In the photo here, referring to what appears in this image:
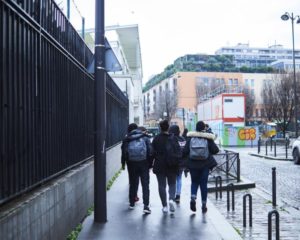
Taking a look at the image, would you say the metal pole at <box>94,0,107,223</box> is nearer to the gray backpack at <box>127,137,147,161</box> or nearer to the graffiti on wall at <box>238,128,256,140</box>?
the gray backpack at <box>127,137,147,161</box>

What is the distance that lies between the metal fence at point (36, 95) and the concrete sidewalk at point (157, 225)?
117 cm

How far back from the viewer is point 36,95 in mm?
5285

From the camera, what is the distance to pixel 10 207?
13.9 ft

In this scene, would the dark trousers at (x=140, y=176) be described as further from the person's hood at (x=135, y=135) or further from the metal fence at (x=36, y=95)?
the metal fence at (x=36, y=95)

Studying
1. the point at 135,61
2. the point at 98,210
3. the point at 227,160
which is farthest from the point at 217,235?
the point at 135,61

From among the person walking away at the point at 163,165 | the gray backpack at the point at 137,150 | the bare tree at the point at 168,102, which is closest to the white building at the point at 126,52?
the gray backpack at the point at 137,150

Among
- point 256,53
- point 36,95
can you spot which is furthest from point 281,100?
point 256,53

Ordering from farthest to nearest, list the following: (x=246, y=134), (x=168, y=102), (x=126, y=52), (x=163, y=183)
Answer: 1. (x=168, y=102)
2. (x=126, y=52)
3. (x=246, y=134)
4. (x=163, y=183)

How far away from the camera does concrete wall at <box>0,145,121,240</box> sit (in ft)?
13.4

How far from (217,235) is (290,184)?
8.03m

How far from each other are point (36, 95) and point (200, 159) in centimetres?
429

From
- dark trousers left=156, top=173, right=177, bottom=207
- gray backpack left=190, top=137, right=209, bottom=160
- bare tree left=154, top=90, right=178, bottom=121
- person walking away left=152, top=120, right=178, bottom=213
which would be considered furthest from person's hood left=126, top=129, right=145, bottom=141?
Result: bare tree left=154, top=90, right=178, bottom=121

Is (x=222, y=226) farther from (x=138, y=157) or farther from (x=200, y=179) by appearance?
(x=138, y=157)

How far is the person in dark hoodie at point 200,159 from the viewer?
8.81 metres
